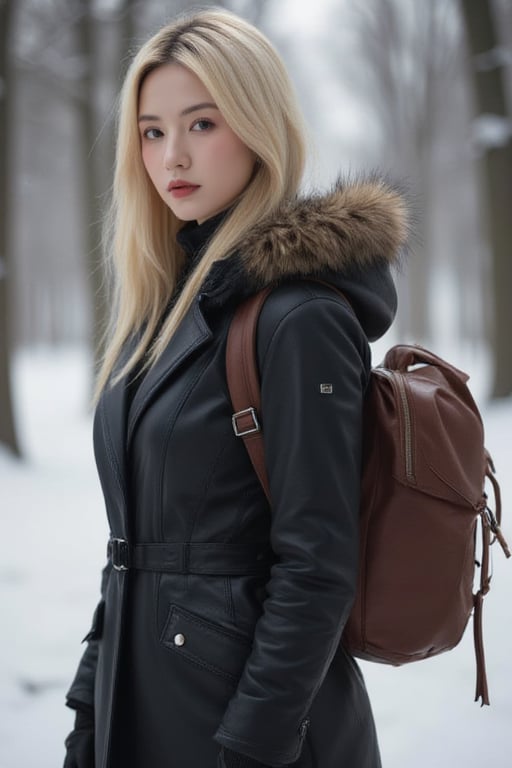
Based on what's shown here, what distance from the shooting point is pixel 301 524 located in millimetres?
1441

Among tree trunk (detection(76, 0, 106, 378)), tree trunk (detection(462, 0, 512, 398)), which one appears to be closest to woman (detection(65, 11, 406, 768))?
tree trunk (detection(462, 0, 512, 398))

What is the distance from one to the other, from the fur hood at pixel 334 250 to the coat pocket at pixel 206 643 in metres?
0.65

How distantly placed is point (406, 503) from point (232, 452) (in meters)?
0.35

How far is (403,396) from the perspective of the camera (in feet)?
5.08

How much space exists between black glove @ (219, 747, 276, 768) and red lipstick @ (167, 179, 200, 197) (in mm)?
1197

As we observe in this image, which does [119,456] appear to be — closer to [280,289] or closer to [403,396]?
[280,289]

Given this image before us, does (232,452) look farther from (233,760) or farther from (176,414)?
(233,760)

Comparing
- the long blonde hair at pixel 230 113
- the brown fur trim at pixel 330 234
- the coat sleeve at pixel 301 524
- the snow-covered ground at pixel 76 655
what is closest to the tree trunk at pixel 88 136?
the snow-covered ground at pixel 76 655

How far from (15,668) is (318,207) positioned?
3231mm

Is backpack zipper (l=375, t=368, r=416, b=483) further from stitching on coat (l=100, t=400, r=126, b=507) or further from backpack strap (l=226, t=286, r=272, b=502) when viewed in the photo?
stitching on coat (l=100, t=400, r=126, b=507)

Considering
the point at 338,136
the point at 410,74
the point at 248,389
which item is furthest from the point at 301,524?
the point at 338,136

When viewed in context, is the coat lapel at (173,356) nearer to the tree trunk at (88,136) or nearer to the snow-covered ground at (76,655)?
the snow-covered ground at (76,655)

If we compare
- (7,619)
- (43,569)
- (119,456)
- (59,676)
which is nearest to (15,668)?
(59,676)

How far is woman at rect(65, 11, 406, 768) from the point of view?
145 cm
